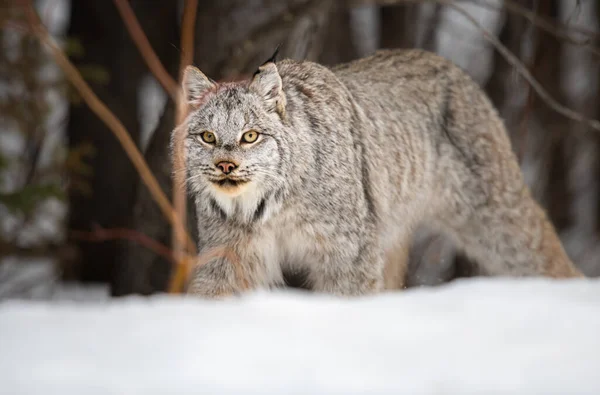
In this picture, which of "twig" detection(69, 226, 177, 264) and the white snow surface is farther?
"twig" detection(69, 226, 177, 264)

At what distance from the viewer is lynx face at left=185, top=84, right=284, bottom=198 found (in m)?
4.07

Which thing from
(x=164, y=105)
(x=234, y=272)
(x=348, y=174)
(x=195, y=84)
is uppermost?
Result: (x=195, y=84)

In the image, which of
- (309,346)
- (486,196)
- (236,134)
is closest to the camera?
(309,346)

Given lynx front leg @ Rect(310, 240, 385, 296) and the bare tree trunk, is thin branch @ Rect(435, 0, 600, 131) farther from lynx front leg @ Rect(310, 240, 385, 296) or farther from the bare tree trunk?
the bare tree trunk

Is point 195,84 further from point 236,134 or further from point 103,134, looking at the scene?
point 103,134

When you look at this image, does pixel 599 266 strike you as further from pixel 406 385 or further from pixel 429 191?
pixel 406 385

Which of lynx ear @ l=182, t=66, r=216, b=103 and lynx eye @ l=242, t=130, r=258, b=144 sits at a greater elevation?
lynx ear @ l=182, t=66, r=216, b=103

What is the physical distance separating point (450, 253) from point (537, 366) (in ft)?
21.7

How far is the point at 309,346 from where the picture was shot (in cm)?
226

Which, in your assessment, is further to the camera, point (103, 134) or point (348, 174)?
point (103, 134)

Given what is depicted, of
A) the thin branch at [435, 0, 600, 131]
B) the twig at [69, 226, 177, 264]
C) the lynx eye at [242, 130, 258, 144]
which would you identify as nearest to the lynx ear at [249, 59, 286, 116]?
the lynx eye at [242, 130, 258, 144]

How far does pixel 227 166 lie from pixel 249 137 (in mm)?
238

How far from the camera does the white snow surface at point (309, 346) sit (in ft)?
6.73

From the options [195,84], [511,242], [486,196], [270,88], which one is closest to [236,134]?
[270,88]
